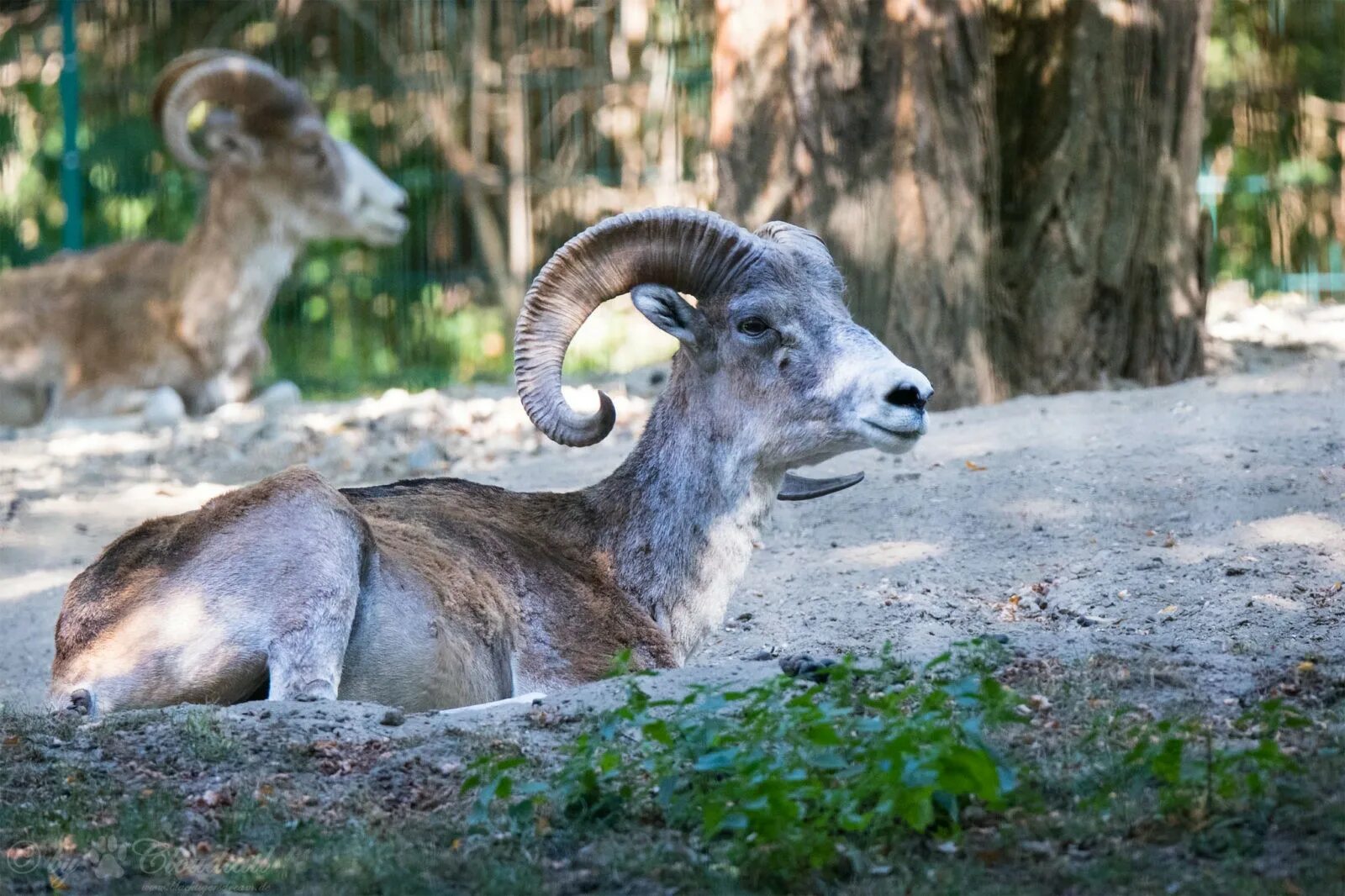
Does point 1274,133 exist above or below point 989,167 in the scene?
below

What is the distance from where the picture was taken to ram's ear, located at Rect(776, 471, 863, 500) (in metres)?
7.38

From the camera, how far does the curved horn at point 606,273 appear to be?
22.7 ft

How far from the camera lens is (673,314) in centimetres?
704

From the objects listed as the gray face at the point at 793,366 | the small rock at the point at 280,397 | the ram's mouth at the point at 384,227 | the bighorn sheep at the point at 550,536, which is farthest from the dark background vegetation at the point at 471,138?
the bighorn sheep at the point at 550,536

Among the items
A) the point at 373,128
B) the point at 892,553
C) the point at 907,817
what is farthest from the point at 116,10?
the point at 907,817

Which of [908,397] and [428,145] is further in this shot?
[428,145]

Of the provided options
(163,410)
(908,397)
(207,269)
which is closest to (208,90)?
(207,269)

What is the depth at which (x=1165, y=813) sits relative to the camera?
14.5 feet

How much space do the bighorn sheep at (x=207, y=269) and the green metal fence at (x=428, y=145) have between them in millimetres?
1330

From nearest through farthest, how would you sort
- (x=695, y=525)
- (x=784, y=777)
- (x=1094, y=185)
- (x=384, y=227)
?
(x=784, y=777) → (x=695, y=525) → (x=1094, y=185) → (x=384, y=227)

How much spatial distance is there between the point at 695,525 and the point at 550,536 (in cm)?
58

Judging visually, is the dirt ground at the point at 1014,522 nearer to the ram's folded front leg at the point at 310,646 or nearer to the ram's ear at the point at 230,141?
the ram's folded front leg at the point at 310,646

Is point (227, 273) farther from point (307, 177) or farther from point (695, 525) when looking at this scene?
point (695, 525)

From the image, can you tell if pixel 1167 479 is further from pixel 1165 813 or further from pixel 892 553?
pixel 1165 813
